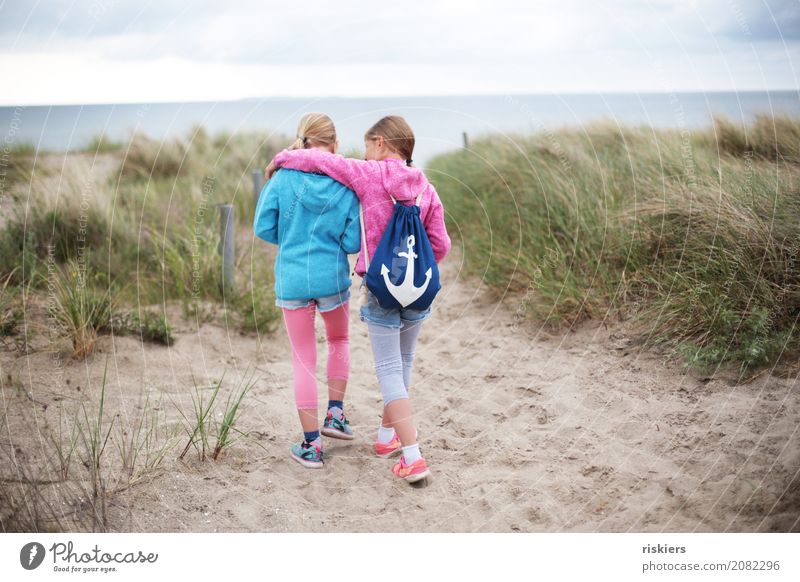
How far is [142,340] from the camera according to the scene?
16.9 feet

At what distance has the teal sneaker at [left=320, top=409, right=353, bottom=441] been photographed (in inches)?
160

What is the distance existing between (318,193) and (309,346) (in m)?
0.81

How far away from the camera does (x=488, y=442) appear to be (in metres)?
4.06

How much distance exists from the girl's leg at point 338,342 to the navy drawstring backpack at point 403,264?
18.4 inches

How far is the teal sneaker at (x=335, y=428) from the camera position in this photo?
4.06m

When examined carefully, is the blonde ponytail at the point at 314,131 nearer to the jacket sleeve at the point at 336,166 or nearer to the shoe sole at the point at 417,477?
the jacket sleeve at the point at 336,166

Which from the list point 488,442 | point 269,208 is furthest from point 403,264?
point 488,442

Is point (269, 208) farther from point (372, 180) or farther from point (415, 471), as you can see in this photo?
point (415, 471)

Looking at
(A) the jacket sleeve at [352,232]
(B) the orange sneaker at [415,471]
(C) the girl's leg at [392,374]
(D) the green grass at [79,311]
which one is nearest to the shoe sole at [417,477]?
(B) the orange sneaker at [415,471]

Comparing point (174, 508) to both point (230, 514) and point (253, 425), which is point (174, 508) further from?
point (253, 425)

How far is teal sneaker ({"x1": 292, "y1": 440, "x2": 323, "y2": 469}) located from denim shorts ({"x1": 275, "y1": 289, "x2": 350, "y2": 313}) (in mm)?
763

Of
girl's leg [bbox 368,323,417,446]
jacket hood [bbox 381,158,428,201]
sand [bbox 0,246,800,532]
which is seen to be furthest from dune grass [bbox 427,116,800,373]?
jacket hood [bbox 381,158,428,201]
